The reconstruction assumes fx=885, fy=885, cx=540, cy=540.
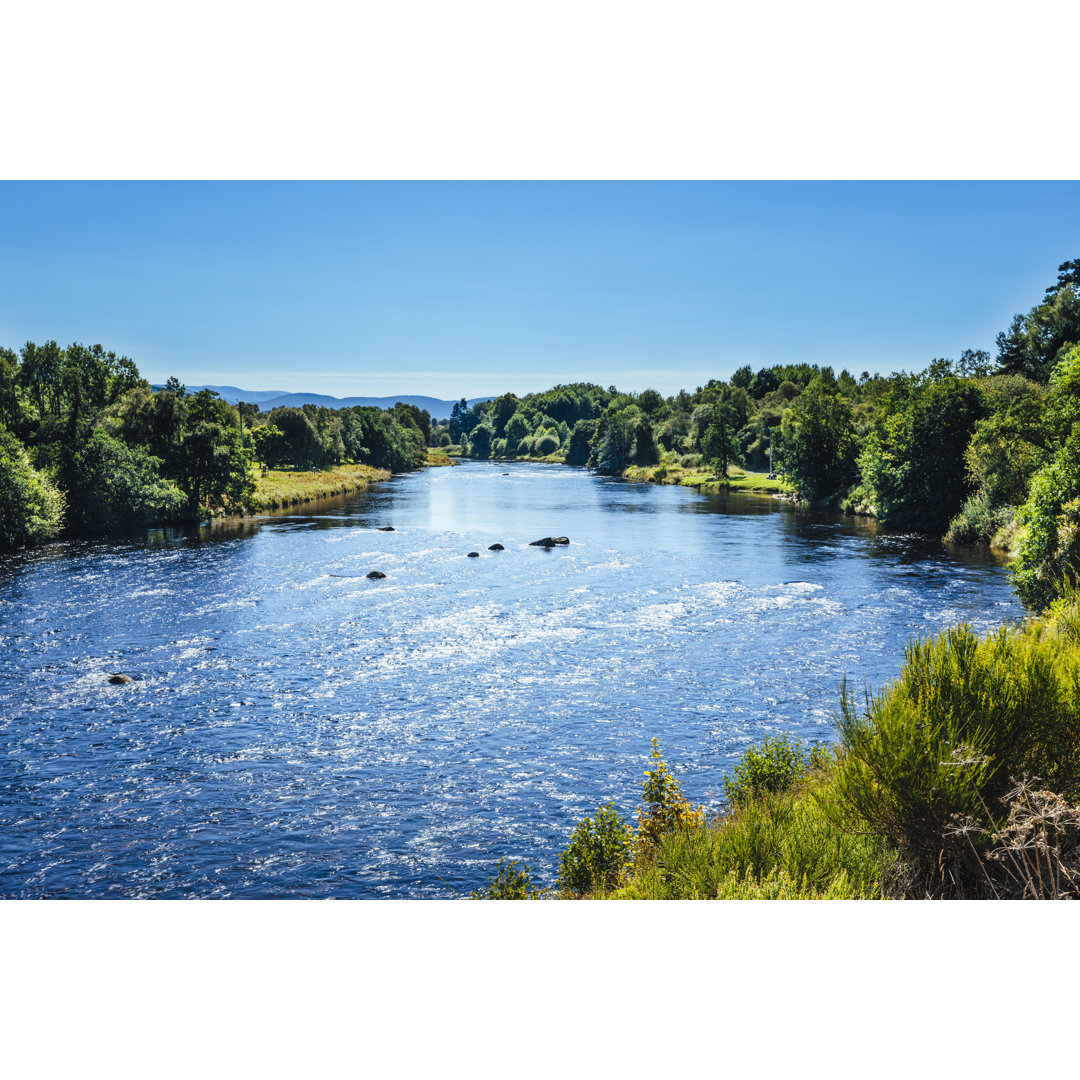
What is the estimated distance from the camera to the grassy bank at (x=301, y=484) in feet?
243

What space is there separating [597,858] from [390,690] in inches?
467

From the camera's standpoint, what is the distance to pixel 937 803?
29.3 feet

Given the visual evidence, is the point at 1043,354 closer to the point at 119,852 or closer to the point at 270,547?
the point at 270,547

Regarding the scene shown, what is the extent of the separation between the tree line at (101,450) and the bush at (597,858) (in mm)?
42188

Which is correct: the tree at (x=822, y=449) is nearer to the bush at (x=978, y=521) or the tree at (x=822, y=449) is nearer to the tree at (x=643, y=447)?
the bush at (x=978, y=521)

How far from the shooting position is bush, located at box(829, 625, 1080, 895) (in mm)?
8859

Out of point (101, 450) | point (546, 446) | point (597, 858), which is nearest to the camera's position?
point (597, 858)

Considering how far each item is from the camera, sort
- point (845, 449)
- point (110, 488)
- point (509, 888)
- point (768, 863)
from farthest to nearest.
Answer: point (845, 449)
point (110, 488)
point (509, 888)
point (768, 863)

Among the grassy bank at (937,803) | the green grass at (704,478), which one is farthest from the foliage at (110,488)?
the green grass at (704,478)

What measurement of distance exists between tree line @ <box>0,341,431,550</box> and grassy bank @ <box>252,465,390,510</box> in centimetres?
492

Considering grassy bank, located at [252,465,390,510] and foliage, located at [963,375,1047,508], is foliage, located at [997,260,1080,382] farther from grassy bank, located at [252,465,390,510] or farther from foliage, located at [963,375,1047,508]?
grassy bank, located at [252,465,390,510]

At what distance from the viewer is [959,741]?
29.5 feet

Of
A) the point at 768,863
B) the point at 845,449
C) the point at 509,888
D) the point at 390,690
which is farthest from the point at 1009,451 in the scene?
the point at 509,888

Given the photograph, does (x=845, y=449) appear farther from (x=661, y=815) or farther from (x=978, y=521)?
(x=661, y=815)
